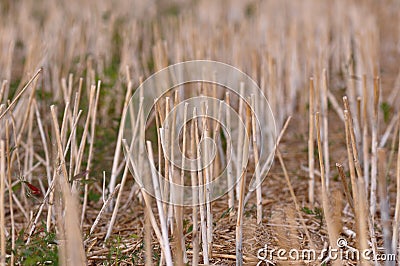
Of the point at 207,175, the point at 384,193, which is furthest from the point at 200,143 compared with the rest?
the point at 384,193

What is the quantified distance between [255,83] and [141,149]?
91cm

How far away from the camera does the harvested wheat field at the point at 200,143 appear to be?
58.3 inches

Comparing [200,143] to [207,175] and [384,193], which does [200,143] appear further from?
[384,193]

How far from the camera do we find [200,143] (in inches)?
60.1

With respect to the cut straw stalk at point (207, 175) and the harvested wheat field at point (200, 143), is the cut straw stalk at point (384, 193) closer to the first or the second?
the harvested wheat field at point (200, 143)

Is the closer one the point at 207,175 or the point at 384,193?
the point at 384,193

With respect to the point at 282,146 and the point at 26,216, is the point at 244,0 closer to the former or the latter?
the point at 282,146

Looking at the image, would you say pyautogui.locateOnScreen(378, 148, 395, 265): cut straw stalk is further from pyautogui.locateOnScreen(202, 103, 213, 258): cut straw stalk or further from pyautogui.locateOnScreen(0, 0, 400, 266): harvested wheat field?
pyautogui.locateOnScreen(202, 103, 213, 258): cut straw stalk

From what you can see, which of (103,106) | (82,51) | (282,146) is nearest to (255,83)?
(282,146)

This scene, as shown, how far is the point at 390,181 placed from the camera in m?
2.30

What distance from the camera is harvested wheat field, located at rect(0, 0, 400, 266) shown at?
4.86 ft

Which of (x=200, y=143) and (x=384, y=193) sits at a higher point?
(x=200, y=143)

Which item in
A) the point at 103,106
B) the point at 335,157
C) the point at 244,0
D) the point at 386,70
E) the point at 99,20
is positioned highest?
the point at 244,0

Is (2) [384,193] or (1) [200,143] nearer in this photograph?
(2) [384,193]
